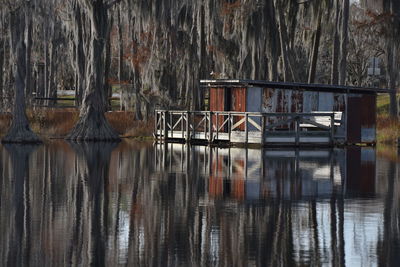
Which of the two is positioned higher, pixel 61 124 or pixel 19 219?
pixel 61 124

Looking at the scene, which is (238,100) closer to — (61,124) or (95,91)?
(95,91)

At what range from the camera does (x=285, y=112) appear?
46281 mm

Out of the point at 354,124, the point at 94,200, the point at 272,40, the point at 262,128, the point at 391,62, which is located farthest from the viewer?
the point at 391,62

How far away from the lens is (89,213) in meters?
17.3

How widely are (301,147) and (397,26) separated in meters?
12.8

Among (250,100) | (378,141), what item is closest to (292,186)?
(250,100)

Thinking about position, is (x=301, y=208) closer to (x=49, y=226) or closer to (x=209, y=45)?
(x=49, y=226)

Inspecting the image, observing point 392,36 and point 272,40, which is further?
point 272,40

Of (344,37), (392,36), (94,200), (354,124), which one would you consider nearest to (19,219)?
(94,200)

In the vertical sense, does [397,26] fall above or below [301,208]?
above

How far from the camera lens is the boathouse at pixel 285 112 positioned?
142 ft

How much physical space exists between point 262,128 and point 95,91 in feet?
33.0

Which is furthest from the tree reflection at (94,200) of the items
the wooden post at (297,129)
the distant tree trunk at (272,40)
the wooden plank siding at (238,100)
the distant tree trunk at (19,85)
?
the distant tree trunk at (272,40)

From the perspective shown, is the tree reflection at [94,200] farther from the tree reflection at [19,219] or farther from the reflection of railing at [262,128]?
the reflection of railing at [262,128]
